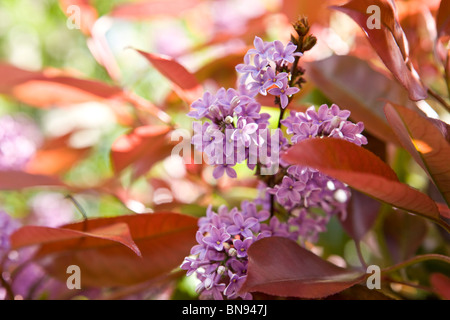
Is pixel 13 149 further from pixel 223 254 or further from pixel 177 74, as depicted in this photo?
pixel 223 254

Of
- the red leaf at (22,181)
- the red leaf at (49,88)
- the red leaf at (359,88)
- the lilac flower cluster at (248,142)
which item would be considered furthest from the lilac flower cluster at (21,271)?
the red leaf at (359,88)

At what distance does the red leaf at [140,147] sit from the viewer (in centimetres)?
61

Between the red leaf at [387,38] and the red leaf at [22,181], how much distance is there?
1.30 ft

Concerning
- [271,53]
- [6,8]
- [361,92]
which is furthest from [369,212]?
[6,8]

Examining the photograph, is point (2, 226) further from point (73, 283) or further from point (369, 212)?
point (369, 212)

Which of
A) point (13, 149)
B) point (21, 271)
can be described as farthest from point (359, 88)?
point (13, 149)

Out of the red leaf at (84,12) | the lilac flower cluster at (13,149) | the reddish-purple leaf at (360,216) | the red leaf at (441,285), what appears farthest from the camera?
the lilac flower cluster at (13,149)

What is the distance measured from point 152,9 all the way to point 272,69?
41 cm

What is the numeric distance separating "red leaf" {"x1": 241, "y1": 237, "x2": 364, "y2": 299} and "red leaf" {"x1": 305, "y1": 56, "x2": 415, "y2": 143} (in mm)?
162

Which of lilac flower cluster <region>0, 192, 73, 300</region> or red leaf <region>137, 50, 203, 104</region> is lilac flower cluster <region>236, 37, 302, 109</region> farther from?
lilac flower cluster <region>0, 192, 73, 300</region>

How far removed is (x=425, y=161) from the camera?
388mm

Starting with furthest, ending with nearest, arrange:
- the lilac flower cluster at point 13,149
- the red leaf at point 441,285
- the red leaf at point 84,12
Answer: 1. the lilac flower cluster at point 13,149
2. the red leaf at point 84,12
3. the red leaf at point 441,285

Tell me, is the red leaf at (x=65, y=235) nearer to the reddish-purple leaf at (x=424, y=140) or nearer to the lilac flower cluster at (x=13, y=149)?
A: the reddish-purple leaf at (x=424, y=140)
